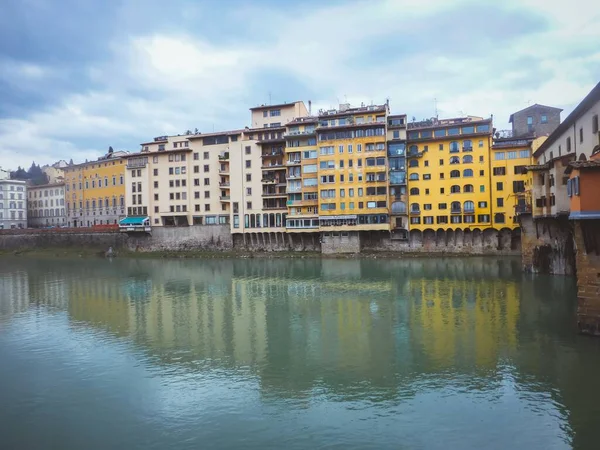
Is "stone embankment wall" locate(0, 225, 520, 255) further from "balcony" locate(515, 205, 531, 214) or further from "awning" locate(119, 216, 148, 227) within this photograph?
"balcony" locate(515, 205, 531, 214)

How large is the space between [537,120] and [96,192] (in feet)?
253

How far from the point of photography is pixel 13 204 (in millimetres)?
105438

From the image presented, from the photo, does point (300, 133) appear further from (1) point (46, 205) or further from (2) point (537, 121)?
(1) point (46, 205)

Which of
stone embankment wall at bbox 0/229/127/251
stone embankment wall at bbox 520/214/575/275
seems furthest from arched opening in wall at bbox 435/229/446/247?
stone embankment wall at bbox 0/229/127/251

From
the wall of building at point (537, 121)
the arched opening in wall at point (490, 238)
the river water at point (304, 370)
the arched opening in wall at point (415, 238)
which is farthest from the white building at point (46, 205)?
the wall of building at point (537, 121)

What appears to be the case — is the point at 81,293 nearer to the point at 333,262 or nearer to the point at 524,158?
the point at 333,262

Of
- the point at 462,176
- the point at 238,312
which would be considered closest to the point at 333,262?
the point at 462,176

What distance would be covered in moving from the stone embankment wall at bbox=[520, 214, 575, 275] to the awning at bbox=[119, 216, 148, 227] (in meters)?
58.7

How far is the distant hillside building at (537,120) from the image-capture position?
63.5 m

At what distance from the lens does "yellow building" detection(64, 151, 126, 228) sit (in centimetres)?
8681

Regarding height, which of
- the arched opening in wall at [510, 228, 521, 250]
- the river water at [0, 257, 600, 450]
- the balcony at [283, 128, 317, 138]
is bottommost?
the river water at [0, 257, 600, 450]

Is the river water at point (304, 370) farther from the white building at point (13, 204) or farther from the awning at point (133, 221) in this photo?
the white building at point (13, 204)

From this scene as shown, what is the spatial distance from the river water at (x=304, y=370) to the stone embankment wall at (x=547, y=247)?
277cm

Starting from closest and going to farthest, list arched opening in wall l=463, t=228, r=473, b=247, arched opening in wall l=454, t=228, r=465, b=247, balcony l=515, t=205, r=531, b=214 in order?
1. balcony l=515, t=205, r=531, b=214
2. arched opening in wall l=463, t=228, r=473, b=247
3. arched opening in wall l=454, t=228, r=465, b=247
